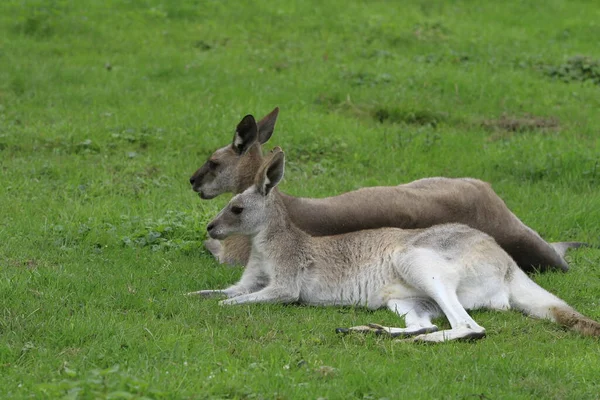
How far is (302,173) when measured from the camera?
35.6 ft

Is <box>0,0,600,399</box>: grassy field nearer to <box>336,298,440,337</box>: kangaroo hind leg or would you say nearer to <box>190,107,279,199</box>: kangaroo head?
<box>336,298,440,337</box>: kangaroo hind leg

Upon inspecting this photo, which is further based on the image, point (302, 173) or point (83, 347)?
point (302, 173)

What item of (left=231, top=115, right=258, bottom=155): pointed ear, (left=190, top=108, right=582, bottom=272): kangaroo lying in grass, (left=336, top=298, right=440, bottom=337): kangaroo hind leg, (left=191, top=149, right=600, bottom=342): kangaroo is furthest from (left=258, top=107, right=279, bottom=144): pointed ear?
(left=336, top=298, right=440, bottom=337): kangaroo hind leg

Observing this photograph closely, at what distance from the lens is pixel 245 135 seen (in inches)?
344

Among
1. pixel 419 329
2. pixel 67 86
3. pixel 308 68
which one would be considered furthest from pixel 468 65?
pixel 419 329

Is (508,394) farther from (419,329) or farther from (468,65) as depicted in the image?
(468,65)

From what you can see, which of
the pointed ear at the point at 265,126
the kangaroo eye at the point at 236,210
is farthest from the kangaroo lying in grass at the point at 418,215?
the kangaroo eye at the point at 236,210

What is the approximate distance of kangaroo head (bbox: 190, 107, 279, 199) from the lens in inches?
344

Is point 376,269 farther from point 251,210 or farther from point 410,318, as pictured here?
point 251,210

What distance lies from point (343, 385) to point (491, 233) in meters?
3.20

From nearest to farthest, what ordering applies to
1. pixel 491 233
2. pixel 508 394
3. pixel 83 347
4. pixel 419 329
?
1. pixel 508 394
2. pixel 83 347
3. pixel 419 329
4. pixel 491 233

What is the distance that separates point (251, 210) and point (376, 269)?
1057mm

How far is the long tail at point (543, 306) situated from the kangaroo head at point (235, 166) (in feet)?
8.47

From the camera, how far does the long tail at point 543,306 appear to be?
6555mm
